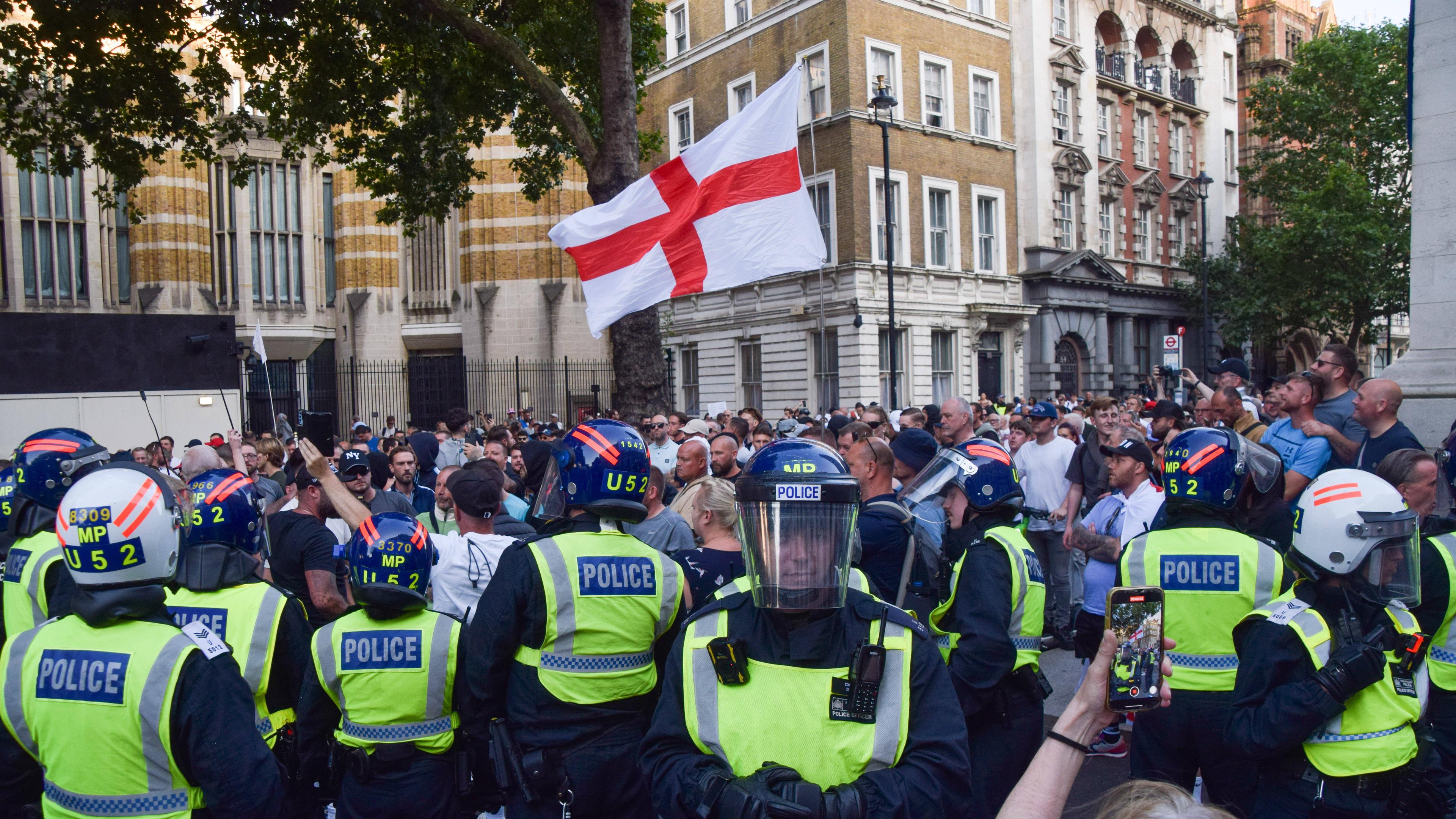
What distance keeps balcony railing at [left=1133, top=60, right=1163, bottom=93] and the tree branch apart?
89.4ft

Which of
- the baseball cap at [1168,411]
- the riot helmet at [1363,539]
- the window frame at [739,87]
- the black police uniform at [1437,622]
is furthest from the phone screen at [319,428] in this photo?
the window frame at [739,87]

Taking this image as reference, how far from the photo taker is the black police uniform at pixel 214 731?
246cm

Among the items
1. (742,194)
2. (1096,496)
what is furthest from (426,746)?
(1096,496)

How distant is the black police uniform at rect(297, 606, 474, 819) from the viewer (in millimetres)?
3367

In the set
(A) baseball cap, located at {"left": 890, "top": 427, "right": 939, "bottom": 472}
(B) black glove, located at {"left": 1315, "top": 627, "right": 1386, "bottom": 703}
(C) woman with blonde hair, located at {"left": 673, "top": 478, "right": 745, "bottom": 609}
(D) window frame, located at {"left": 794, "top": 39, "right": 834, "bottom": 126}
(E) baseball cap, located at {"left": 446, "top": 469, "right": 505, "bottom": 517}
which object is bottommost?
(B) black glove, located at {"left": 1315, "top": 627, "right": 1386, "bottom": 703}

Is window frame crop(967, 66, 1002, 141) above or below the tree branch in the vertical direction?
above

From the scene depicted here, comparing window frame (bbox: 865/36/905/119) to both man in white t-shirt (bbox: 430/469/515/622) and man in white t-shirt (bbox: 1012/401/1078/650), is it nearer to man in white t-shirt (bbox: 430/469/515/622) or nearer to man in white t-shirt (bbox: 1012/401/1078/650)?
man in white t-shirt (bbox: 1012/401/1078/650)

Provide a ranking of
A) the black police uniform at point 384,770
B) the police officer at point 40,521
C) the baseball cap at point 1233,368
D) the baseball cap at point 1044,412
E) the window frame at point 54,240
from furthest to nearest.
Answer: the window frame at point 54,240 → the baseball cap at point 1044,412 → the baseball cap at point 1233,368 → the police officer at point 40,521 → the black police uniform at point 384,770

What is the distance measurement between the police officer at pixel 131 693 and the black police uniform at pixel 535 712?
86 cm

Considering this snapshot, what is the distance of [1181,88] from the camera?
114ft

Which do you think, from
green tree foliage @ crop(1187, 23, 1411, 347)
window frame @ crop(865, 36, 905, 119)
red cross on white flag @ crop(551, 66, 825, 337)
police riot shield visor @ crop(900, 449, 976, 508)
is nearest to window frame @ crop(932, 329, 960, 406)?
window frame @ crop(865, 36, 905, 119)

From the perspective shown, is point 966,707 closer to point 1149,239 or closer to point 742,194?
point 742,194

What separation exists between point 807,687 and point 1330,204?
36.1 m

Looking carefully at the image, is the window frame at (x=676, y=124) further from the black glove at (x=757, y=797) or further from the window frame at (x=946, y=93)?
the black glove at (x=757, y=797)
